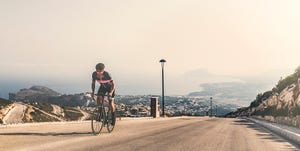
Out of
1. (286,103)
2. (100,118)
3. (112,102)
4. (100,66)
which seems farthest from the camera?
(286,103)

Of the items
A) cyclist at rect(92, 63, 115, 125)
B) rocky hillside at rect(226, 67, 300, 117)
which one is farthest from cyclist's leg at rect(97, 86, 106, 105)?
rocky hillside at rect(226, 67, 300, 117)

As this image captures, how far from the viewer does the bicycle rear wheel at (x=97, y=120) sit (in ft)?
48.9

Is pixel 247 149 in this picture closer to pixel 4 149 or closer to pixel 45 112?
pixel 4 149

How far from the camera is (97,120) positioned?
15133mm

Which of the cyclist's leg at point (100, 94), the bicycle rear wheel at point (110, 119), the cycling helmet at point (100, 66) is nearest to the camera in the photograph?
the cycling helmet at point (100, 66)

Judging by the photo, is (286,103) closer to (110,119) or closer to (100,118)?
(110,119)

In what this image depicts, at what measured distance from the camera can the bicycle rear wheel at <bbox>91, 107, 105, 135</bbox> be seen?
48.9 feet

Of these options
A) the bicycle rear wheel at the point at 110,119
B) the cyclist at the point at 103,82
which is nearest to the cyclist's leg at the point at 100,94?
the cyclist at the point at 103,82

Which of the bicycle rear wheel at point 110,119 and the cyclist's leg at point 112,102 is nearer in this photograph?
the cyclist's leg at point 112,102

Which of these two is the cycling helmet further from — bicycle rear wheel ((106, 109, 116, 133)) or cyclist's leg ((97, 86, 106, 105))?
bicycle rear wheel ((106, 109, 116, 133))

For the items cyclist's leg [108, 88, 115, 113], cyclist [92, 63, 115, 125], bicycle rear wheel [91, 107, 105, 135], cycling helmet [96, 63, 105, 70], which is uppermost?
cycling helmet [96, 63, 105, 70]

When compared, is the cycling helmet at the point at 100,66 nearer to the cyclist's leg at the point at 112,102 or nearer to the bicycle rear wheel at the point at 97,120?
the cyclist's leg at the point at 112,102

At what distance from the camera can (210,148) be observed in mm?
11523

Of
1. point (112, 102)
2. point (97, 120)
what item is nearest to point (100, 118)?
point (97, 120)
